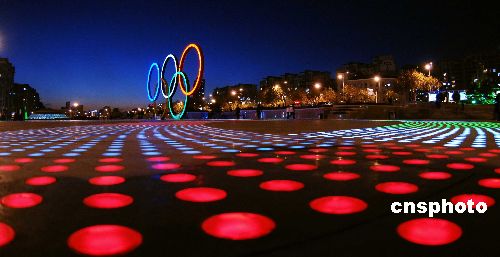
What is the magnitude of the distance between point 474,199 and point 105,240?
311cm

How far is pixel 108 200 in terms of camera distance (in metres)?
3.18

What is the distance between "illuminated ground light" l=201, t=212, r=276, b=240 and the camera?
7.48 feet

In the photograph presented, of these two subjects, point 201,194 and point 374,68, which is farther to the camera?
point 374,68

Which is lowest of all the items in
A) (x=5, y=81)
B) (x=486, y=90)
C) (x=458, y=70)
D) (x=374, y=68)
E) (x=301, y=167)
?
(x=301, y=167)

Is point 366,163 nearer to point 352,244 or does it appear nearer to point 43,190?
point 352,244

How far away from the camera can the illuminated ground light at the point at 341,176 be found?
13.6ft

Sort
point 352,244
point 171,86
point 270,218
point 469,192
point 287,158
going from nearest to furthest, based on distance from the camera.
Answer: point 352,244, point 270,218, point 469,192, point 287,158, point 171,86

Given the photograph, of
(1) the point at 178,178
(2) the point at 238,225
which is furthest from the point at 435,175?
(1) the point at 178,178

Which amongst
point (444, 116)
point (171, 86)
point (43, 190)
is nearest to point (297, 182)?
point (43, 190)

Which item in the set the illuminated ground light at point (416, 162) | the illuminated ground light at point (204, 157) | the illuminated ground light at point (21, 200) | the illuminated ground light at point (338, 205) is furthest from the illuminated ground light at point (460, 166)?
the illuminated ground light at point (21, 200)

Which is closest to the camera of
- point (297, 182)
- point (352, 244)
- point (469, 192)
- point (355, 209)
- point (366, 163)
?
point (352, 244)

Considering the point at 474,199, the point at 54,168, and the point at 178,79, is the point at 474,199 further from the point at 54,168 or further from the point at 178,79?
the point at 178,79

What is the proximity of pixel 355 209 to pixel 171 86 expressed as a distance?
41.9 m

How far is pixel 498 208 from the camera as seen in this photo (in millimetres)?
2879
